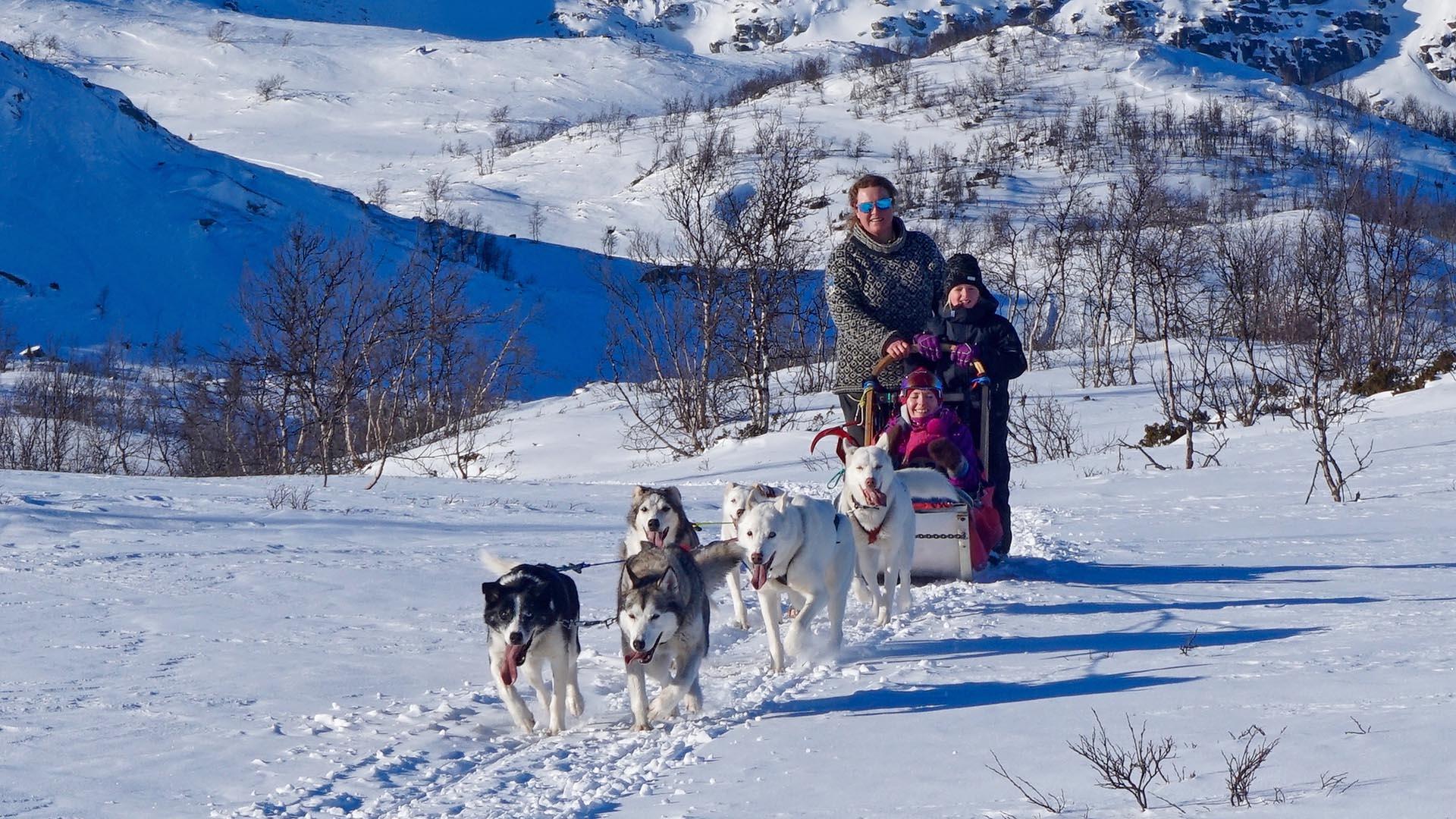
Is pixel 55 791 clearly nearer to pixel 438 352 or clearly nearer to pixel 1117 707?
pixel 1117 707

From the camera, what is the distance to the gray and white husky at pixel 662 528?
234 inches

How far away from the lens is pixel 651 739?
13.8 feet

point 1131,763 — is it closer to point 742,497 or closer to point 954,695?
point 954,695

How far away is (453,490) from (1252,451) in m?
9.06

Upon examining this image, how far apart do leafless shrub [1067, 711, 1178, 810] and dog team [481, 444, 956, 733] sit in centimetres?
157

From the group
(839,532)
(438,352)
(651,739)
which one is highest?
(438,352)

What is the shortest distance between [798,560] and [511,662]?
Result: 1399mm

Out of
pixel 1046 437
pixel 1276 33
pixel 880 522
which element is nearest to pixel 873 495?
pixel 880 522

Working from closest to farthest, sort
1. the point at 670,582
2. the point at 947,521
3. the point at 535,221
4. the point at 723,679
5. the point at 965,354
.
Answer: the point at 670,582, the point at 723,679, the point at 947,521, the point at 965,354, the point at 535,221

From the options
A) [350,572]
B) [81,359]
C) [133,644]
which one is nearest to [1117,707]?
[133,644]

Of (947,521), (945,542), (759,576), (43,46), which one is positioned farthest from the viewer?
(43,46)

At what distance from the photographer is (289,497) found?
1033 cm

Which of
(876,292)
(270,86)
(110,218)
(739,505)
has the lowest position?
(739,505)

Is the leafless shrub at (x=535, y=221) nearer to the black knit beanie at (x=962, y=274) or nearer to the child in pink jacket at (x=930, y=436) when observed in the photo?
the black knit beanie at (x=962, y=274)
